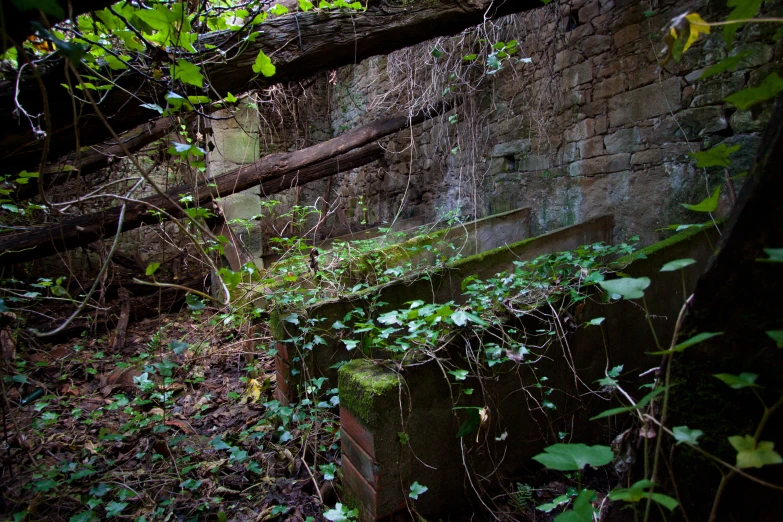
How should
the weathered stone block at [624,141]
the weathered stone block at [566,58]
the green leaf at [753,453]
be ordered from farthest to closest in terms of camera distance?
the weathered stone block at [566,58], the weathered stone block at [624,141], the green leaf at [753,453]

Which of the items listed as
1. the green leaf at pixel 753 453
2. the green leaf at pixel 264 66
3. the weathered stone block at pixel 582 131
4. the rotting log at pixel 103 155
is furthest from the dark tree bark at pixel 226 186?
the green leaf at pixel 753 453

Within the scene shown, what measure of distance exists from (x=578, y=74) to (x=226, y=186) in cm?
334

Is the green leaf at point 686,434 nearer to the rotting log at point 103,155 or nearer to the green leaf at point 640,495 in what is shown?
the green leaf at point 640,495

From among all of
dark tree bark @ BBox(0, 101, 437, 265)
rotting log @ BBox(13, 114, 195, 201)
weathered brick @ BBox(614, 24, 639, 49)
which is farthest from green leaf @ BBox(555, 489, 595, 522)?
rotting log @ BBox(13, 114, 195, 201)

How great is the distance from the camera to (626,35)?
319cm

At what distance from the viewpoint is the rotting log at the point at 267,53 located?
1779mm

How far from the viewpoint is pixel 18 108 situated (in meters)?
1.62

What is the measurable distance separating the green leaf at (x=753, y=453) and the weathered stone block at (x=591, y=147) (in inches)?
124

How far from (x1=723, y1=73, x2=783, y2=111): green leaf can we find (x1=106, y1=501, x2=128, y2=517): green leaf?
8.31 feet

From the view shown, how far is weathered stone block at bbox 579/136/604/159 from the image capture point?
11.3ft

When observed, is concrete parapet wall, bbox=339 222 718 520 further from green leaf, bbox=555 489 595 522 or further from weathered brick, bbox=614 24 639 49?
weathered brick, bbox=614 24 639 49

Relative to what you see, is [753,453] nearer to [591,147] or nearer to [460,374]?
[460,374]

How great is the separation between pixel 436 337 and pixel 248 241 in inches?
135

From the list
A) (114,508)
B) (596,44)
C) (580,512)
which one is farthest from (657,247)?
(114,508)
